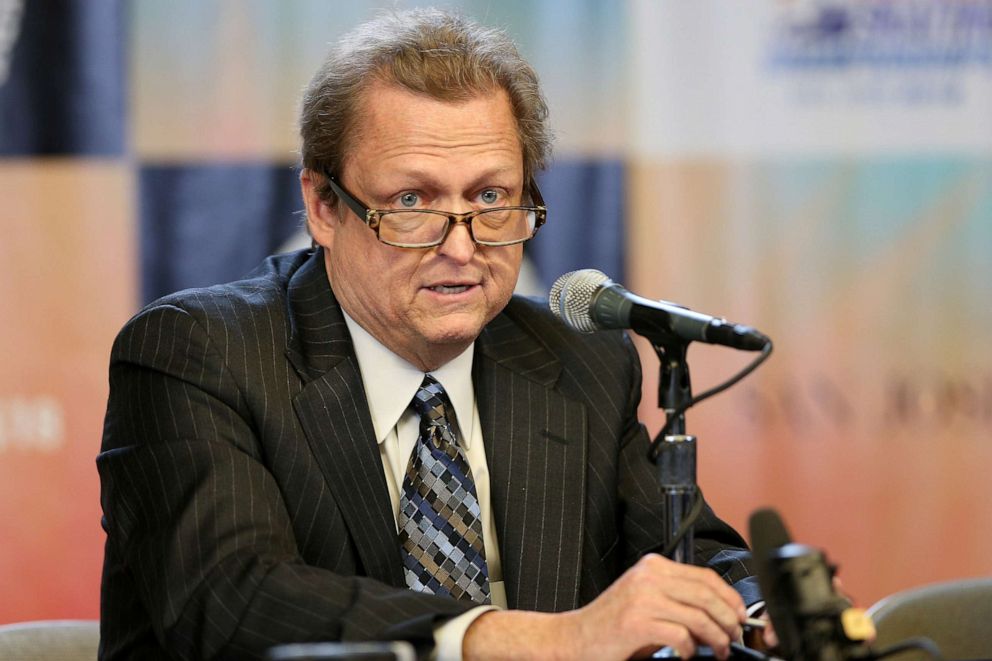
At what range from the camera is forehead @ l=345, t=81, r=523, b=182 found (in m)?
2.30

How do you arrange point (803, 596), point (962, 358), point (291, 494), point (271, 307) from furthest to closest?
point (962, 358), point (271, 307), point (291, 494), point (803, 596)

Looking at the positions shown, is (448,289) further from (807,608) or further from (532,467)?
(807,608)

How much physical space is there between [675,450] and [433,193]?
0.77m

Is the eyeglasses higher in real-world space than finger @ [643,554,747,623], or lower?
higher

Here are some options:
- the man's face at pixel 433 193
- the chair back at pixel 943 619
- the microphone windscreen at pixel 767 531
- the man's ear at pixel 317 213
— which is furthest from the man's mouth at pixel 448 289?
the chair back at pixel 943 619

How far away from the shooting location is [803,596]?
5.14 ft

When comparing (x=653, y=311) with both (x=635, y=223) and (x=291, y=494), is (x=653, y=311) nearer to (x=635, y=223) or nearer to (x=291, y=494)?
(x=291, y=494)

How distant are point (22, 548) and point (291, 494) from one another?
175 cm

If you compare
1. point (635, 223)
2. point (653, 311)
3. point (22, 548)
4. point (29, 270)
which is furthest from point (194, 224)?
point (653, 311)

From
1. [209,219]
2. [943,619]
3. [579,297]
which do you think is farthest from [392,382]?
[209,219]

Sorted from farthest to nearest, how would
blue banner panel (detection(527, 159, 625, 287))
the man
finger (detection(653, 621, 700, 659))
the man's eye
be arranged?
blue banner panel (detection(527, 159, 625, 287)), the man's eye, the man, finger (detection(653, 621, 700, 659))

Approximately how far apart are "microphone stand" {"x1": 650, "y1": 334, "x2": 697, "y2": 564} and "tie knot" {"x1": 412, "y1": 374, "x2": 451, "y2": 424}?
0.72 metres

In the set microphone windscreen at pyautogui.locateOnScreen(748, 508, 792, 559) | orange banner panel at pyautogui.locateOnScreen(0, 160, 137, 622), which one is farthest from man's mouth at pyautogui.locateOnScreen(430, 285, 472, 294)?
orange banner panel at pyautogui.locateOnScreen(0, 160, 137, 622)

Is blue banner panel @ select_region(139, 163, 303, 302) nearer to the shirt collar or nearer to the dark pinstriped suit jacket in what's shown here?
the dark pinstriped suit jacket
